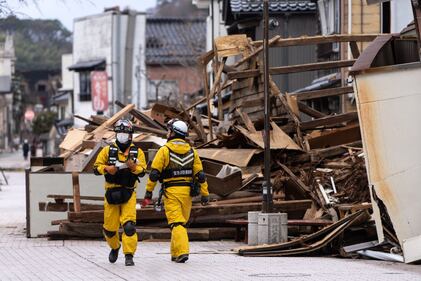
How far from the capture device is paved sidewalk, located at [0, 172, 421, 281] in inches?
490

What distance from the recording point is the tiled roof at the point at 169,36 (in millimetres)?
79000

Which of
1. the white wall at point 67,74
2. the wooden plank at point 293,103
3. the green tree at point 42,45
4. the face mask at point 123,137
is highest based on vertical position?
the green tree at point 42,45

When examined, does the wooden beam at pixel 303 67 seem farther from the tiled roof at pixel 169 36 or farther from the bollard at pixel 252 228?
the tiled roof at pixel 169 36

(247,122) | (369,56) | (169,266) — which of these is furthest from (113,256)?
(247,122)

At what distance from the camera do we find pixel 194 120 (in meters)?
21.7

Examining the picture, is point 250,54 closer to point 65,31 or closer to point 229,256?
point 229,256

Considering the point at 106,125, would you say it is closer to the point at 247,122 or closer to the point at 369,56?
the point at 247,122

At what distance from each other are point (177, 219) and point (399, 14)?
11412 millimetres

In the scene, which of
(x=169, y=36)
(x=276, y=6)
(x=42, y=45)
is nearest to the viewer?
(x=276, y=6)

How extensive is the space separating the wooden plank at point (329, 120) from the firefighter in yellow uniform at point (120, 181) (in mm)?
5570

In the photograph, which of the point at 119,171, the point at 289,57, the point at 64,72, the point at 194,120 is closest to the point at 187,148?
the point at 119,171

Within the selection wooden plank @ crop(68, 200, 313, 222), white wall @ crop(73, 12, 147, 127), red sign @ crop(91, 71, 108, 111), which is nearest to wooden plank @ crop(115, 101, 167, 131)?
wooden plank @ crop(68, 200, 313, 222)

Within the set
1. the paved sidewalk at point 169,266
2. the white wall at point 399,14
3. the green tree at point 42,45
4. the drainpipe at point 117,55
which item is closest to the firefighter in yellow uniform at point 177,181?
the paved sidewalk at point 169,266

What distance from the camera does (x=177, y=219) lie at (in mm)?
13812
